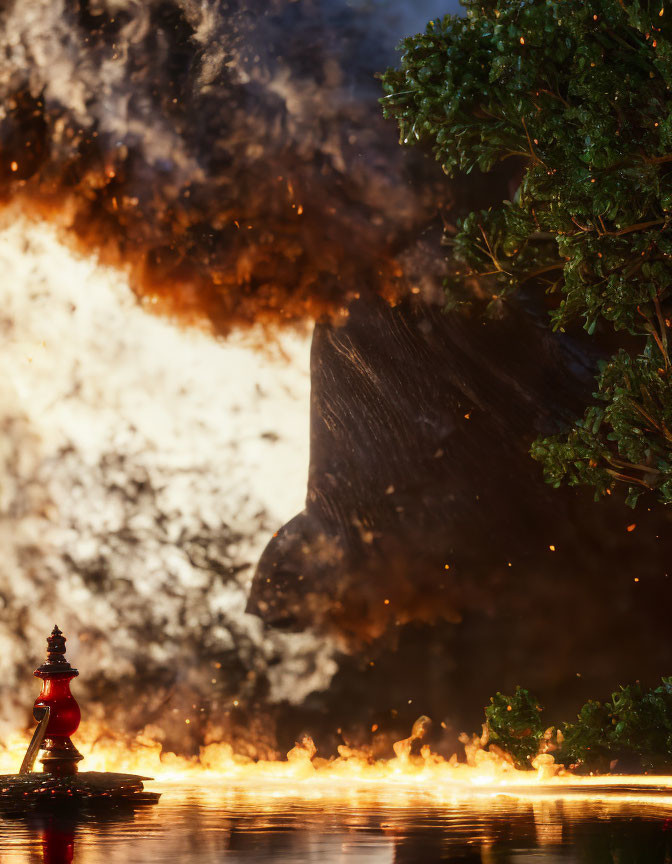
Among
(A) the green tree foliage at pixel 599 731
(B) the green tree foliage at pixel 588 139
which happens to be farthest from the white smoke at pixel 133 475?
(B) the green tree foliage at pixel 588 139

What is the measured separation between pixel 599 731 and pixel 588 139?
435 centimetres

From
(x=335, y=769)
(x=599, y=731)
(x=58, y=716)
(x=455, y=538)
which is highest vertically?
(x=455, y=538)

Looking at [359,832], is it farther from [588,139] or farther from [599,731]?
[599,731]

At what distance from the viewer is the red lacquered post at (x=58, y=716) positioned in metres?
5.96

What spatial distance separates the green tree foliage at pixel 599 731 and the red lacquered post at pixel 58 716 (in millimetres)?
3599

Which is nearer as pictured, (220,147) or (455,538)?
(455,538)

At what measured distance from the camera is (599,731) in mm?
7621

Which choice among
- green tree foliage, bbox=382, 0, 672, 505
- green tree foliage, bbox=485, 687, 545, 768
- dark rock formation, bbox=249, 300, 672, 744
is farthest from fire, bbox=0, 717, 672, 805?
green tree foliage, bbox=382, 0, 672, 505

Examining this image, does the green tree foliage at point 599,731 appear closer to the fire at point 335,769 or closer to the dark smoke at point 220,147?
the fire at point 335,769

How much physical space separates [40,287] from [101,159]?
1.39 meters

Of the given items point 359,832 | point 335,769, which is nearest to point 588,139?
point 359,832

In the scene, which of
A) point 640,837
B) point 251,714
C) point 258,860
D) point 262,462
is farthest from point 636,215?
point 251,714

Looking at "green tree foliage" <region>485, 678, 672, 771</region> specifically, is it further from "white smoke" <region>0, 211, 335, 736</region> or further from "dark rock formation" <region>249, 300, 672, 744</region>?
"white smoke" <region>0, 211, 335, 736</region>

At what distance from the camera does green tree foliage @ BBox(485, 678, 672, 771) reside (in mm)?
7270
